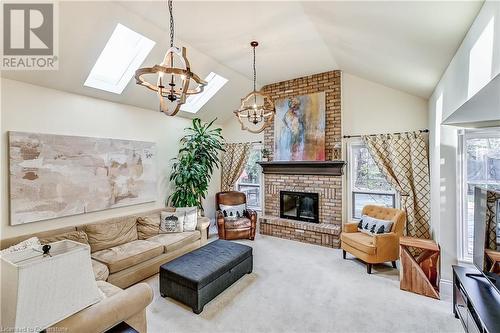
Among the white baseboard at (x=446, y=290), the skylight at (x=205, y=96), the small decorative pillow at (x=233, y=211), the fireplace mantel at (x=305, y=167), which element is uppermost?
the skylight at (x=205, y=96)

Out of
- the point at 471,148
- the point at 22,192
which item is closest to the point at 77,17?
the point at 22,192

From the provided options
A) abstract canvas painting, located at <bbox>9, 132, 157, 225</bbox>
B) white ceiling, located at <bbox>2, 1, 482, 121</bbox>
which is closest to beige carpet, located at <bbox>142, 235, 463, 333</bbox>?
abstract canvas painting, located at <bbox>9, 132, 157, 225</bbox>

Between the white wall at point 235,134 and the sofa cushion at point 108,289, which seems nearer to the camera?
the sofa cushion at point 108,289

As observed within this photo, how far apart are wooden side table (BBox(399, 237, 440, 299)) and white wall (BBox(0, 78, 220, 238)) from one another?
436 cm

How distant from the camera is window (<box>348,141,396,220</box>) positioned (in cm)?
450

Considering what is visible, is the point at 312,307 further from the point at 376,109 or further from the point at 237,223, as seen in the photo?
the point at 376,109

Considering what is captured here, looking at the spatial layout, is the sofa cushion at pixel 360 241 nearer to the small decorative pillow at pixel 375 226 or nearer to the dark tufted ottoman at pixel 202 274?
the small decorative pillow at pixel 375 226

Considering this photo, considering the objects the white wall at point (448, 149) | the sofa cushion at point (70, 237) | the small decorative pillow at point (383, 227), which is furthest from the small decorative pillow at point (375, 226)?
the sofa cushion at point (70, 237)

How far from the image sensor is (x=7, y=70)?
9.44 feet

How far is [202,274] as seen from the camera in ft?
8.98

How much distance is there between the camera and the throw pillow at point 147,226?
13.4 ft

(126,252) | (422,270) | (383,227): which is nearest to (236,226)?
(126,252)

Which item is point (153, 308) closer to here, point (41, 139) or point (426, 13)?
point (41, 139)

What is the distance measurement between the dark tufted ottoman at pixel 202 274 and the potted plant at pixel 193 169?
169cm
